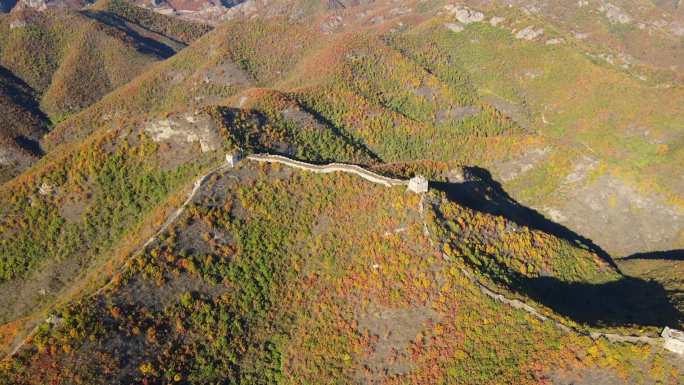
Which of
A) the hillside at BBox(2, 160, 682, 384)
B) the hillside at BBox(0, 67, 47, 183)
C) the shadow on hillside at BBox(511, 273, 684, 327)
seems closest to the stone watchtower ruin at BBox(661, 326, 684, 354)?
the hillside at BBox(2, 160, 682, 384)

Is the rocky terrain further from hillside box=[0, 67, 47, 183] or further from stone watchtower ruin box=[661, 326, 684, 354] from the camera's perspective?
hillside box=[0, 67, 47, 183]

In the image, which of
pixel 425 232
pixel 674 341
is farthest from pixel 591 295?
pixel 425 232

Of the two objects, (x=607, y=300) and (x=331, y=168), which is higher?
(x=331, y=168)

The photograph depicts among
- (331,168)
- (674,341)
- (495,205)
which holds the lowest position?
(495,205)

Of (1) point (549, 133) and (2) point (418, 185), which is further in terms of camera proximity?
(1) point (549, 133)

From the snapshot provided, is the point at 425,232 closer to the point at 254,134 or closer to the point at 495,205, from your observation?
the point at 495,205

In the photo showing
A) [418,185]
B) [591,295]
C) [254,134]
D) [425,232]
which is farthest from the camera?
[254,134]
